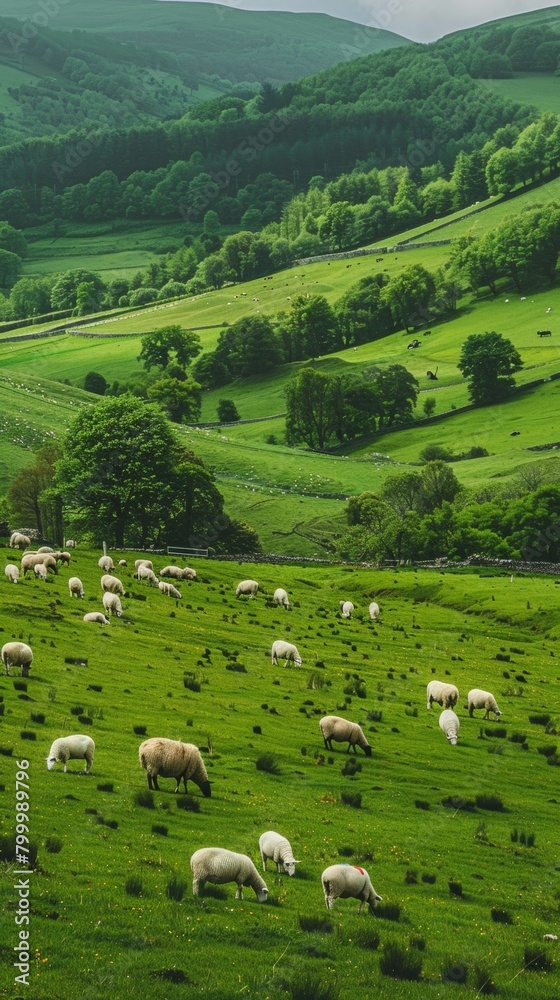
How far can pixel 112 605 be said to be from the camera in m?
52.0

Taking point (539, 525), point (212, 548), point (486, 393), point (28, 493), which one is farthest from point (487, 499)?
point (486, 393)

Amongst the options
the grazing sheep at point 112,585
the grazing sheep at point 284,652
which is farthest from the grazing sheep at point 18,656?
the grazing sheep at point 112,585

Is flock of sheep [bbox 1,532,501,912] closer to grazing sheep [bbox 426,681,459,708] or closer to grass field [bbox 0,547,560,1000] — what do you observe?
grazing sheep [bbox 426,681,459,708]

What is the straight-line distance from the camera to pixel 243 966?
18.3 m

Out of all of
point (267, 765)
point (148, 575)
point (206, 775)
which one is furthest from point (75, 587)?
point (206, 775)

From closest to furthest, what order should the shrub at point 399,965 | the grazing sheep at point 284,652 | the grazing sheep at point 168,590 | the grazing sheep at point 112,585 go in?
the shrub at point 399,965, the grazing sheep at point 284,652, the grazing sheep at point 112,585, the grazing sheep at point 168,590

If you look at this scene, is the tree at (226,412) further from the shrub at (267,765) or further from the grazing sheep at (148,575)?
the shrub at (267,765)

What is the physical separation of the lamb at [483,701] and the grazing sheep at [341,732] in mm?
10484

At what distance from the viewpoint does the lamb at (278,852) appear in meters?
22.8

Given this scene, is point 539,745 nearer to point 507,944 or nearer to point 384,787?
point 384,787

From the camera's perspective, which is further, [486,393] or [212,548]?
[486,393]

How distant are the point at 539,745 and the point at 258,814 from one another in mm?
17337

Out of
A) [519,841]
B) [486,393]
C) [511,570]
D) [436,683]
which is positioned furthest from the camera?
[486,393]

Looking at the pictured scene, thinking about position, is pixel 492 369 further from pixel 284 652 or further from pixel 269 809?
pixel 269 809
